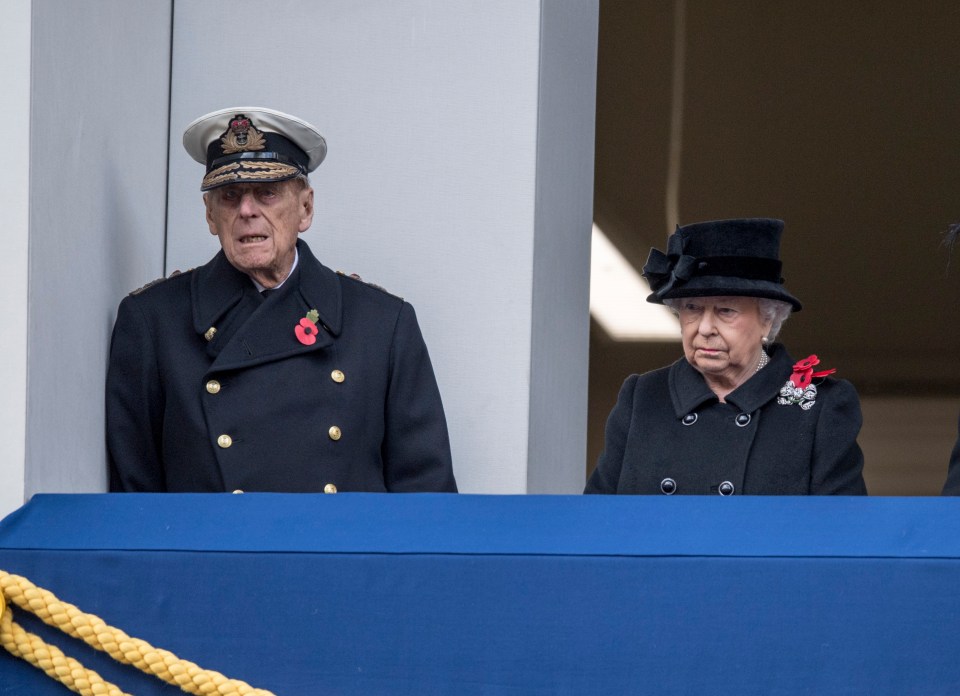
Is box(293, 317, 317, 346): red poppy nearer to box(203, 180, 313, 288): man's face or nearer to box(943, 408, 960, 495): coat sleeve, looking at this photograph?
box(203, 180, 313, 288): man's face

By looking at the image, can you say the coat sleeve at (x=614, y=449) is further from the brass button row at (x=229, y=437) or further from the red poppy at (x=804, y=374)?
the brass button row at (x=229, y=437)

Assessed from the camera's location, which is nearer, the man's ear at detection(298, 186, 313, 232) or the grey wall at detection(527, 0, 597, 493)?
the man's ear at detection(298, 186, 313, 232)

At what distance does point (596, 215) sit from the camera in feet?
22.4

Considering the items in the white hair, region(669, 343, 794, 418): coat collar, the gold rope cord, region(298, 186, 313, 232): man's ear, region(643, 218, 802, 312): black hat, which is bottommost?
the gold rope cord

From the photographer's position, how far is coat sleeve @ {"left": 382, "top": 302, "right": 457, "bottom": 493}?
3.18 metres

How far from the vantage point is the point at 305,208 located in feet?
10.7

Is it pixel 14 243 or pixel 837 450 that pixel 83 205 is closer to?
pixel 14 243

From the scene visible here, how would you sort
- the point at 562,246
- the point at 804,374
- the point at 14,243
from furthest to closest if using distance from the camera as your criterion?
1. the point at 562,246
2. the point at 804,374
3. the point at 14,243

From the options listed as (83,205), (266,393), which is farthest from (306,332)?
(83,205)

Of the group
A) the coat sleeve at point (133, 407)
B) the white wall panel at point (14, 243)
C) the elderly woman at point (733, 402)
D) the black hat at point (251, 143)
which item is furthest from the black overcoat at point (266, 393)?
the white wall panel at point (14, 243)

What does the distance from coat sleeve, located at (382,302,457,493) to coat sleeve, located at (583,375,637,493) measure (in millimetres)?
291

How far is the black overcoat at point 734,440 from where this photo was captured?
300 cm

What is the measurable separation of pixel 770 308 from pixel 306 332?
884 millimetres

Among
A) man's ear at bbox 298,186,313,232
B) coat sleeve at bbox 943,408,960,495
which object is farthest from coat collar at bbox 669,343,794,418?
man's ear at bbox 298,186,313,232
